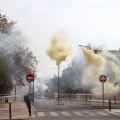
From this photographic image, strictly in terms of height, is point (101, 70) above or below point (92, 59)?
below

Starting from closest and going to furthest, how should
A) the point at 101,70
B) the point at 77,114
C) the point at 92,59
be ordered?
1. the point at 77,114
2. the point at 92,59
3. the point at 101,70

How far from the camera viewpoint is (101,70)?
66.6 metres

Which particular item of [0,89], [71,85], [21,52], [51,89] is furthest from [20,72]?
[51,89]

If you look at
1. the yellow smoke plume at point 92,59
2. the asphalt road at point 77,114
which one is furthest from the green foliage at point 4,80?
the yellow smoke plume at point 92,59

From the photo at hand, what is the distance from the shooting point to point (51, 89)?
458 ft

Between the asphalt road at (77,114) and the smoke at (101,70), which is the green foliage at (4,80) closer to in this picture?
the asphalt road at (77,114)

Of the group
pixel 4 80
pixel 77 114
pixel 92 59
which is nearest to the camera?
pixel 77 114

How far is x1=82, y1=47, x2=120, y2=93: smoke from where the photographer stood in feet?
210

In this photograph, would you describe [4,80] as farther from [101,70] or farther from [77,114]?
[101,70]

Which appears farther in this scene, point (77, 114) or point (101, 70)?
point (101, 70)

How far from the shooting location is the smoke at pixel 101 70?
64.1 m

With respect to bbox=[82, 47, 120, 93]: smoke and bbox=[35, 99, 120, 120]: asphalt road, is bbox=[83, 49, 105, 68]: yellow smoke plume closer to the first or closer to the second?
bbox=[82, 47, 120, 93]: smoke

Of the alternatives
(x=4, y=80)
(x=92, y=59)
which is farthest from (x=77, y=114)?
(x=92, y=59)

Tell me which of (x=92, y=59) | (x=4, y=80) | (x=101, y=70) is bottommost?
(x=4, y=80)
